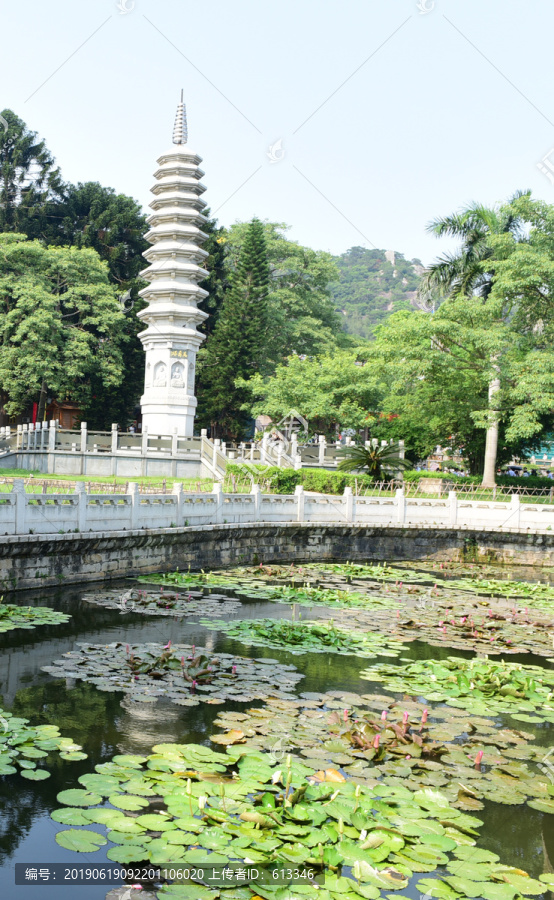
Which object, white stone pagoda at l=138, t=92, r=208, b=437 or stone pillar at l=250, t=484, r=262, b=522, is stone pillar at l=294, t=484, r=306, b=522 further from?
white stone pagoda at l=138, t=92, r=208, b=437

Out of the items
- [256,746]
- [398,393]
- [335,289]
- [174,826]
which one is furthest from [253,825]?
[335,289]

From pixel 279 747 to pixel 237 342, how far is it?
116 feet

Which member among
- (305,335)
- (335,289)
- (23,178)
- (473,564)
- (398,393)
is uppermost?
(335,289)

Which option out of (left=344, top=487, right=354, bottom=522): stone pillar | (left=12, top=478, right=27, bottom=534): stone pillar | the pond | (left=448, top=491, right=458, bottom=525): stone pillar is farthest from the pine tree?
the pond

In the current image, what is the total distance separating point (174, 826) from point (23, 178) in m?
45.6

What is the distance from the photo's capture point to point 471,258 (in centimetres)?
3173

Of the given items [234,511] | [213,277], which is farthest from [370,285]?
[234,511]

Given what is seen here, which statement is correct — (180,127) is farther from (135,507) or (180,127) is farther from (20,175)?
(135,507)

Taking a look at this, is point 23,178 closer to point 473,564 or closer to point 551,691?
point 473,564

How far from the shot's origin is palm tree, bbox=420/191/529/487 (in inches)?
1170

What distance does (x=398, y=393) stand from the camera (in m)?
33.2

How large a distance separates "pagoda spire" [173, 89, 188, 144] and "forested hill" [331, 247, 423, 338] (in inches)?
2785

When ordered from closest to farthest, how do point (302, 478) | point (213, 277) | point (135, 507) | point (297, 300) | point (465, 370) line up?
point (135, 507)
point (302, 478)
point (465, 370)
point (297, 300)
point (213, 277)

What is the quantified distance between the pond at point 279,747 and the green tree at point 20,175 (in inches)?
1440
